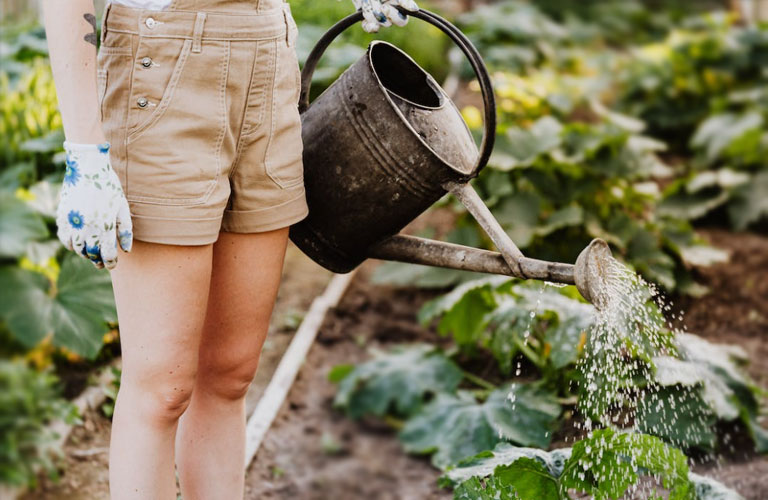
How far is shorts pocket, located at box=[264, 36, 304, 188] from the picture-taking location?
5.56 ft

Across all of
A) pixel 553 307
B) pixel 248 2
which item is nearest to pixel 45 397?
pixel 248 2

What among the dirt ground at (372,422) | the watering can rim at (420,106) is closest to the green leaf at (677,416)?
the dirt ground at (372,422)

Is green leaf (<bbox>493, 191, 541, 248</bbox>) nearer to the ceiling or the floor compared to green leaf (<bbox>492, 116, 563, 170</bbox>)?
nearer to the floor

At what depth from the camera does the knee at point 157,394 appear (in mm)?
1646

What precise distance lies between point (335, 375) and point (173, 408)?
5.71ft

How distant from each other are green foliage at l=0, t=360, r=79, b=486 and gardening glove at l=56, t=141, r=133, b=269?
0.23 m

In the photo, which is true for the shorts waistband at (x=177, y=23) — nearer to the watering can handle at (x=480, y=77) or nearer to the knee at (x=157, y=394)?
the watering can handle at (x=480, y=77)

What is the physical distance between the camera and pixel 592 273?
177 cm

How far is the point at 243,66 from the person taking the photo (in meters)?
1.61

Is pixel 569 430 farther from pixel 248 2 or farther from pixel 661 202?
pixel 661 202

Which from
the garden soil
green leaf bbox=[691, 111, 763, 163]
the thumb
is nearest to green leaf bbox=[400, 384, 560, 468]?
the garden soil

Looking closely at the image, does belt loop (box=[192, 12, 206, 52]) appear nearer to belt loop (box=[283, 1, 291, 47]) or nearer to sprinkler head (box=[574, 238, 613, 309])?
belt loop (box=[283, 1, 291, 47])

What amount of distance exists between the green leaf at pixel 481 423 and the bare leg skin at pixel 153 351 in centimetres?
123

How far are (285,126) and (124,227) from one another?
0.39 metres
